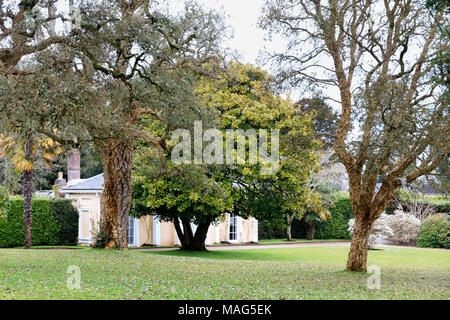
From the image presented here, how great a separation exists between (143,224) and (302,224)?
14.1m

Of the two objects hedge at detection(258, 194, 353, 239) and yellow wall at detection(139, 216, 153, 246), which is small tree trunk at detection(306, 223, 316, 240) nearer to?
hedge at detection(258, 194, 353, 239)

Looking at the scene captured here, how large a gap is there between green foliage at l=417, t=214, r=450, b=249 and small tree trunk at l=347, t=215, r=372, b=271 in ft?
59.7

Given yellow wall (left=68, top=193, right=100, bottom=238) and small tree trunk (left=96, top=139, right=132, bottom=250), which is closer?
small tree trunk (left=96, top=139, right=132, bottom=250)

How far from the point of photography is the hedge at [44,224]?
27.0 meters

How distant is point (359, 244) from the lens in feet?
49.5

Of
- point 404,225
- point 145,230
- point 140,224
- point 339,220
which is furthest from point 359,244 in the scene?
point 339,220

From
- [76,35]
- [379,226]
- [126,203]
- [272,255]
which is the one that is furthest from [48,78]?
[379,226]

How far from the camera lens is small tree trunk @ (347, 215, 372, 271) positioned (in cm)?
1495

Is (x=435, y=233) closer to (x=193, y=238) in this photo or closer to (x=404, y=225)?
(x=404, y=225)

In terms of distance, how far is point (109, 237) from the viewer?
20859mm

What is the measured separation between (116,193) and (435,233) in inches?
795

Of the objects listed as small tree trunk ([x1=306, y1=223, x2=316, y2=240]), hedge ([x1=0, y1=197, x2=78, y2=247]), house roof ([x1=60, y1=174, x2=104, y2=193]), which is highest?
house roof ([x1=60, y1=174, x2=104, y2=193])

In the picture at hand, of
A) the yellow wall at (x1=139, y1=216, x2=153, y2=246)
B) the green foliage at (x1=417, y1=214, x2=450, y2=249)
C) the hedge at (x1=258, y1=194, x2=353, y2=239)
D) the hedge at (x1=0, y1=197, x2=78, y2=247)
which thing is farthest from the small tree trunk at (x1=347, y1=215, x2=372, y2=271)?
the hedge at (x1=258, y1=194, x2=353, y2=239)
